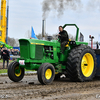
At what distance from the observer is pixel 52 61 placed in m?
8.66

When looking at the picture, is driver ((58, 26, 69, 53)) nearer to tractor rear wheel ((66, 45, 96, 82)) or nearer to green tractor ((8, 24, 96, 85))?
green tractor ((8, 24, 96, 85))

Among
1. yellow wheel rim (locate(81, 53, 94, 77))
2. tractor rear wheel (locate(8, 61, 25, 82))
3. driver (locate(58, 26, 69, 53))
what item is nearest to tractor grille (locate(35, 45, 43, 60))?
tractor rear wheel (locate(8, 61, 25, 82))

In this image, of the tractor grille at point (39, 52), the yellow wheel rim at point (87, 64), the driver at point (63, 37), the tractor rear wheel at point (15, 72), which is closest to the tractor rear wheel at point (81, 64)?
the yellow wheel rim at point (87, 64)

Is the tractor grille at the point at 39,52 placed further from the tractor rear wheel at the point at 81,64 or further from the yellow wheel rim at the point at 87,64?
the yellow wheel rim at the point at 87,64

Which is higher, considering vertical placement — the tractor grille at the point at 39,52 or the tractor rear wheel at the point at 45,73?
the tractor grille at the point at 39,52

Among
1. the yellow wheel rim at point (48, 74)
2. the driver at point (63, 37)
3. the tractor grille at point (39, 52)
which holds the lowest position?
the yellow wheel rim at point (48, 74)

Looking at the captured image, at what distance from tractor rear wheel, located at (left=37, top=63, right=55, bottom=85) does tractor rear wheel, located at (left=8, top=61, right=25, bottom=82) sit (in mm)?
1181

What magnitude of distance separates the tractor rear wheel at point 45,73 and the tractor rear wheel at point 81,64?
908 millimetres

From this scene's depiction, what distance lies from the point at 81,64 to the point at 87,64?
0.53 m

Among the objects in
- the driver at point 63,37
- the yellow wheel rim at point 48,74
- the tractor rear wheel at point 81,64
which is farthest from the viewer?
the driver at point 63,37

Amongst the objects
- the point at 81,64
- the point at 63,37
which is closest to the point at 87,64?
the point at 81,64

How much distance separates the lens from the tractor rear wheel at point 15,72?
8.34m

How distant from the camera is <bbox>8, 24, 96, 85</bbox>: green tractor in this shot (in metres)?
7.93

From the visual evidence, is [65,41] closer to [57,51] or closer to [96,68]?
[57,51]
